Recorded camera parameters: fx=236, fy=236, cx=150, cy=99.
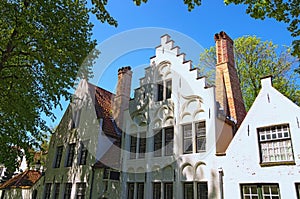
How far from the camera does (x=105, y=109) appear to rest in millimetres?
18406

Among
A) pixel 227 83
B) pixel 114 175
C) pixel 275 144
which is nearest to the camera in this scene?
pixel 275 144

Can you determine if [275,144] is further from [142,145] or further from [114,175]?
[114,175]

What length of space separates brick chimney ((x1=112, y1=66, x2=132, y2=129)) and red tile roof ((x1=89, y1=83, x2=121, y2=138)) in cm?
48

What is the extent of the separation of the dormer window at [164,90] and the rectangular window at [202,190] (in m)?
5.34

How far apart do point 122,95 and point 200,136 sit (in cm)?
767

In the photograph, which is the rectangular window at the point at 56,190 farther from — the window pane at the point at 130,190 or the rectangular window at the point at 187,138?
the rectangular window at the point at 187,138

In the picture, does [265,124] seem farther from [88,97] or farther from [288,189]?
[88,97]

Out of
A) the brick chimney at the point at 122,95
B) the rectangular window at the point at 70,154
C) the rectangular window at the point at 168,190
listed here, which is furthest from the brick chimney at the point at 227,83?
the rectangular window at the point at 70,154

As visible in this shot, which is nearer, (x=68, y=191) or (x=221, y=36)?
(x=221, y=36)

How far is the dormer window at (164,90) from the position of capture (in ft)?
47.2

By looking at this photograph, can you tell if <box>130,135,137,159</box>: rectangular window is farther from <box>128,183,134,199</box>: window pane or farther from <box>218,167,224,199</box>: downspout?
<box>218,167,224,199</box>: downspout

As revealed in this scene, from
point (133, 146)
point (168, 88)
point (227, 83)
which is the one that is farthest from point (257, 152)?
point (133, 146)

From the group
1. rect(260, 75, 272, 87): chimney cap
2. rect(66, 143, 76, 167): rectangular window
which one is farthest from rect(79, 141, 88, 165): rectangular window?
rect(260, 75, 272, 87): chimney cap

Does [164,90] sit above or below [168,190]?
above
